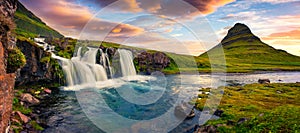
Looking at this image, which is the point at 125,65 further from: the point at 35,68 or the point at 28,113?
the point at 28,113

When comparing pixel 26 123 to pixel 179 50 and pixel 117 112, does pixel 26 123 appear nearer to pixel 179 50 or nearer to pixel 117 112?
pixel 117 112

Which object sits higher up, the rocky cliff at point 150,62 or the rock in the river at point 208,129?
the rocky cliff at point 150,62

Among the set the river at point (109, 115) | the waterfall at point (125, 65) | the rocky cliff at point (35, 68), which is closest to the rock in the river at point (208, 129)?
the river at point (109, 115)

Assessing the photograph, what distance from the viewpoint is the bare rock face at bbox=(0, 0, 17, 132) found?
28.9ft

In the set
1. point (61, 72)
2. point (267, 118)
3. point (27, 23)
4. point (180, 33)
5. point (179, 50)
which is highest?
point (27, 23)

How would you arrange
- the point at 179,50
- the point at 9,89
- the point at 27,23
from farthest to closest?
the point at 27,23 → the point at 179,50 → the point at 9,89

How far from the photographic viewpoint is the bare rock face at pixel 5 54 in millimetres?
8797

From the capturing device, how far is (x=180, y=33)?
66.5ft

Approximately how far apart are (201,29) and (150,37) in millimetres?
7533

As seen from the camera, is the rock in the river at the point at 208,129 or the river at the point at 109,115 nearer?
the rock in the river at the point at 208,129

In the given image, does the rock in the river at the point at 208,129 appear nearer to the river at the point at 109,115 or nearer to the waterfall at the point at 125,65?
the river at the point at 109,115

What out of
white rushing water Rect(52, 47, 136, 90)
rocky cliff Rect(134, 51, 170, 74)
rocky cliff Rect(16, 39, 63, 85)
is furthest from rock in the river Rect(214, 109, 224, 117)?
rocky cliff Rect(134, 51, 170, 74)

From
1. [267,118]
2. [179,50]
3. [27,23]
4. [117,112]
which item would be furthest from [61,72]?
[27,23]

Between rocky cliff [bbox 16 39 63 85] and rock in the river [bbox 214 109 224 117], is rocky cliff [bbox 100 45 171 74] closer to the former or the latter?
rocky cliff [bbox 16 39 63 85]
